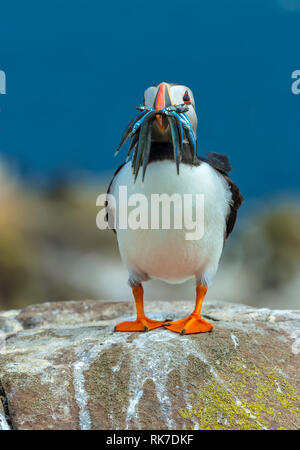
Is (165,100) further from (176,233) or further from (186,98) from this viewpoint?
Answer: (176,233)

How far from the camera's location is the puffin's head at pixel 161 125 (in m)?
4.04

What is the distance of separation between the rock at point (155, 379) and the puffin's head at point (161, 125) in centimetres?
140

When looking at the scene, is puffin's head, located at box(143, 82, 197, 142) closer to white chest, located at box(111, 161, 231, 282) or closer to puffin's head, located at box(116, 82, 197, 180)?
puffin's head, located at box(116, 82, 197, 180)

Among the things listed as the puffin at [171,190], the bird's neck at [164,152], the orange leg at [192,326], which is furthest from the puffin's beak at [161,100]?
the orange leg at [192,326]

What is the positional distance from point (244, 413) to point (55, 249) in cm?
1241

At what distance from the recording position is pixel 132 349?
4.06 metres

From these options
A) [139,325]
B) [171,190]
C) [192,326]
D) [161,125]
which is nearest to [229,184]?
[171,190]

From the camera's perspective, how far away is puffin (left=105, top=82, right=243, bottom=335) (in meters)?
4.11

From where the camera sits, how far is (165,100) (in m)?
4.18

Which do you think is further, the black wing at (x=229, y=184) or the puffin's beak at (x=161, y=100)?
the black wing at (x=229, y=184)

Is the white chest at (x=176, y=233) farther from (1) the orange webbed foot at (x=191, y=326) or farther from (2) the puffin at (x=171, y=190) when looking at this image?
(1) the orange webbed foot at (x=191, y=326)

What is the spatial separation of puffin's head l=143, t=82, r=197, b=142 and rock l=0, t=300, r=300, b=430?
1.64 metres
